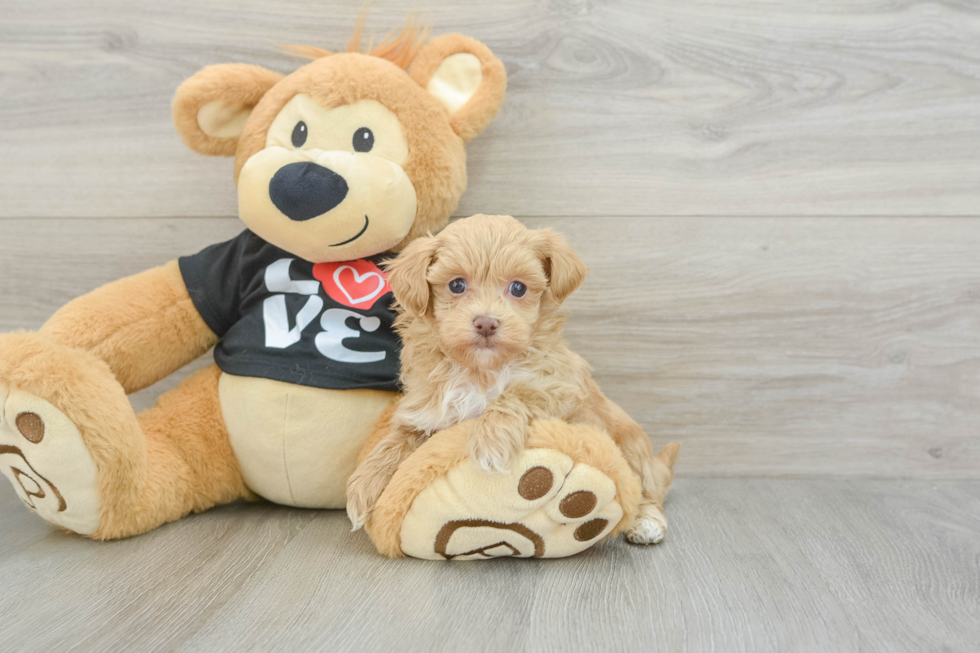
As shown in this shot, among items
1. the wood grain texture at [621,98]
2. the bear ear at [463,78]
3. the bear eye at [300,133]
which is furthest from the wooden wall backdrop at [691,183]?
the bear eye at [300,133]

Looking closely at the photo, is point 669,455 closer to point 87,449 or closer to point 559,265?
point 559,265

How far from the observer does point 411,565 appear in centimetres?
88

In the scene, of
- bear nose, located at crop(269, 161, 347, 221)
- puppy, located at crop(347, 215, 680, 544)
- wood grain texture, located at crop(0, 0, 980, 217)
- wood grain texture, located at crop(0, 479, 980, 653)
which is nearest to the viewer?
wood grain texture, located at crop(0, 479, 980, 653)

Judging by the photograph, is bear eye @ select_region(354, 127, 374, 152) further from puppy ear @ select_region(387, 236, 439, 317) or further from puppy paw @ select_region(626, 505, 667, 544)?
puppy paw @ select_region(626, 505, 667, 544)

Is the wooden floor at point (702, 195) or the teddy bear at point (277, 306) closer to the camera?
the teddy bear at point (277, 306)

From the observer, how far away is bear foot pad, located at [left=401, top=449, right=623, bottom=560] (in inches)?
32.5

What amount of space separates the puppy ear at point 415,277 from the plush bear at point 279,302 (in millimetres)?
144

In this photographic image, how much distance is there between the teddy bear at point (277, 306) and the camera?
37.4 inches

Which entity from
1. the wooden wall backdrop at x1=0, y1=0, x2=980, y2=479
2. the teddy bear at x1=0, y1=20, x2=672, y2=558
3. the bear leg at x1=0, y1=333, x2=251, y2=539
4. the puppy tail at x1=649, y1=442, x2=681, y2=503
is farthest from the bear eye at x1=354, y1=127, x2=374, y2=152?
the puppy tail at x1=649, y1=442, x2=681, y2=503

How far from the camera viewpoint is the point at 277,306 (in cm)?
106

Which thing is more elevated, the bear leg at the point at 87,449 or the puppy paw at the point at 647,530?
the bear leg at the point at 87,449

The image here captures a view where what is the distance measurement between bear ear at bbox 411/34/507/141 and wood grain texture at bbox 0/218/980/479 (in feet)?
0.81

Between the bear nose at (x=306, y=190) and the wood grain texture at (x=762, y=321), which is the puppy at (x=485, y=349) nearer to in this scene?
the bear nose at (x=306, y=190)

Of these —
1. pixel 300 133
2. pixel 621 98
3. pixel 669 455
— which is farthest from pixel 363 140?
pixel 669 455
